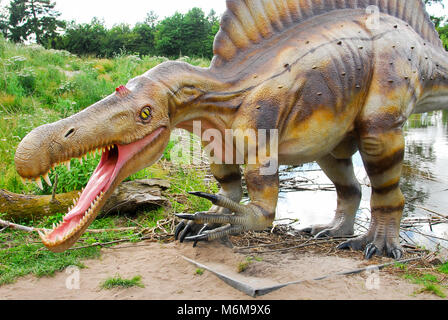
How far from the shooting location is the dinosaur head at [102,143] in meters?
1.82

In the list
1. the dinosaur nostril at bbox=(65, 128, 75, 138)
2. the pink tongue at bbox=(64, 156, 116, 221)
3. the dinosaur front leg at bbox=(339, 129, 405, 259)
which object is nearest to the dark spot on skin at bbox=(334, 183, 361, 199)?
the dinosaur front leg at bbox=(339, 129, 405, 259)

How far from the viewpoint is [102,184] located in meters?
2.05

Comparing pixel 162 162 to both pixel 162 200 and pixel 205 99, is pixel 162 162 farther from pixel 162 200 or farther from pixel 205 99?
pixel 205 99

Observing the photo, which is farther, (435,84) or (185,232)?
(435,84)

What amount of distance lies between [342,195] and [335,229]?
30cm

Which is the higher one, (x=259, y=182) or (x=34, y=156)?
(x=34, y=156)

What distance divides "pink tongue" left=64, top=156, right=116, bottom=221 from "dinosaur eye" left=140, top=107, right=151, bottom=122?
0.28 m

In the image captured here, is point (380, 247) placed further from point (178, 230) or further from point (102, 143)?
point (102, 143)

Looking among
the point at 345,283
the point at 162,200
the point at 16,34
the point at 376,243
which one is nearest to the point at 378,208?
the point at 376,243

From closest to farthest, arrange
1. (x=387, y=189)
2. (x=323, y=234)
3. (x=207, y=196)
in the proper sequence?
(x=207, y=196) → (x=387, y=189) → (x=323, y=234)

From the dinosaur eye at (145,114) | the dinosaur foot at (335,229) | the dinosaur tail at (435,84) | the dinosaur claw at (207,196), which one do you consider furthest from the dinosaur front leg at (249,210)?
the dinosaur tail at (435,84)

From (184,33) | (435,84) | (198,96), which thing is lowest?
(198,96)

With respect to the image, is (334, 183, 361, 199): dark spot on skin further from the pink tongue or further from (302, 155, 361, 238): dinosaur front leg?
the pink tongue

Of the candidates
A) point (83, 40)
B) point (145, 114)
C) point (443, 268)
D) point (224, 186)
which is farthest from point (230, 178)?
point (83, 40)
